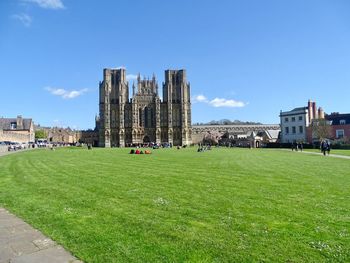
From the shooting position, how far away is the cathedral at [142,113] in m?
115

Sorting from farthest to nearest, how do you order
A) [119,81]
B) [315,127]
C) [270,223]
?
1. [119,81]
2. [315,127]
3. [270,223]

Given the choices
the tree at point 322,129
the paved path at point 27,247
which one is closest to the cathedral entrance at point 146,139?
the tree at point 322,129

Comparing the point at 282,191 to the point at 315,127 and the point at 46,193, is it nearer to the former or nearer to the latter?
the point at 46,193

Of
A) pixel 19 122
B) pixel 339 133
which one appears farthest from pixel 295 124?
pixel 19 122

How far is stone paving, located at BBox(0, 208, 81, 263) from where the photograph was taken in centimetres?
502

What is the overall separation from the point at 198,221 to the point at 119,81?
113m

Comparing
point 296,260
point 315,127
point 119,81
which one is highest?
point 119,81

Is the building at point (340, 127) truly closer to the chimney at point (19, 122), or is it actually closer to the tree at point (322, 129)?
the tree at point (322, 129)

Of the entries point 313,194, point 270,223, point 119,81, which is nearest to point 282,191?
point 313,194

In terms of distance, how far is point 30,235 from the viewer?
6.19 meters

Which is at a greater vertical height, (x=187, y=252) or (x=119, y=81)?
(x=119, y=81)

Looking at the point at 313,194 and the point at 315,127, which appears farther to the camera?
the point at 315,127

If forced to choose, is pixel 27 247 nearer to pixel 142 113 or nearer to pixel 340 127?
pixel 340 127

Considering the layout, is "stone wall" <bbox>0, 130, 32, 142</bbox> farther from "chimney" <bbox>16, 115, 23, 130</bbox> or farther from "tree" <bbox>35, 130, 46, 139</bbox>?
"tree" <bbox>35, 130, 46, 139</bbox>
